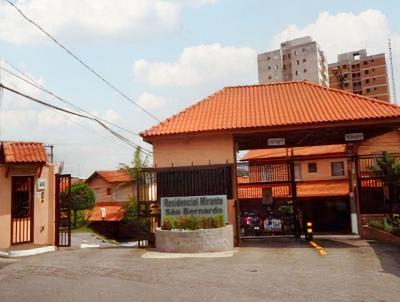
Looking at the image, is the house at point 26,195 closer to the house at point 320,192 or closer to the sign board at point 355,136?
the sign board at point 355,136

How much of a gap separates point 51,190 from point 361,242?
12.0m

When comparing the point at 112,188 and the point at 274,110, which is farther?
the point at 112,188

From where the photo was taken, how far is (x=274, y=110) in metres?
17.5

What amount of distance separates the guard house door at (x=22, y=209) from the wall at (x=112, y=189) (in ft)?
110

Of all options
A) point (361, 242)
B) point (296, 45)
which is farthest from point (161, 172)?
point (296, 45)

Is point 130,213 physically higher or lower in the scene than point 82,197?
lower

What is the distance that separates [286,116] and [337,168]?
761 inches

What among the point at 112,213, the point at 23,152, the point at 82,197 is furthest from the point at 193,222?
the point at 112,213

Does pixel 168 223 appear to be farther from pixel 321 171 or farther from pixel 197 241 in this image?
pixel 321 171

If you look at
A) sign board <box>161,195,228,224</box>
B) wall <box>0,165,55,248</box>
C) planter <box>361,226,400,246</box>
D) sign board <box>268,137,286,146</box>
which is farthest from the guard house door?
planter <box>361,226,400,246</box>

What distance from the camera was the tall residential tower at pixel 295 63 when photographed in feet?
311

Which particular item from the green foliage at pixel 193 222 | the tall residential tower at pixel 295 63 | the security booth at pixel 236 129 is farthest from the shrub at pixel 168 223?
the tall residential tower at pixel 295 63

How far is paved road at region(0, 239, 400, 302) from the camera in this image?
26.0 ft

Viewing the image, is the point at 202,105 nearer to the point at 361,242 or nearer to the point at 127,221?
the point at 361,242
